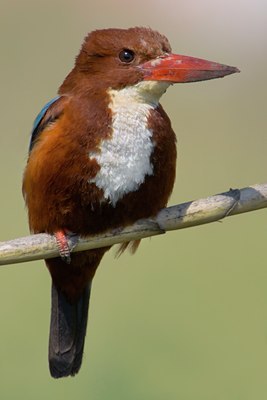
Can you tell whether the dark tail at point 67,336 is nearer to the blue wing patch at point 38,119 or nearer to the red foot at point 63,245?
the red foot at point 63,245

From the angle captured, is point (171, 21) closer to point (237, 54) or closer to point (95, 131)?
point (237, 54)

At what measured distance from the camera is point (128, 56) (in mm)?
3746

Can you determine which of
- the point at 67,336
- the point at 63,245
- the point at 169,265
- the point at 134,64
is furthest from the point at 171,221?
the point at 169,265

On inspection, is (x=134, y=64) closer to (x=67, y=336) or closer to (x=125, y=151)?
(x=125, y=151)

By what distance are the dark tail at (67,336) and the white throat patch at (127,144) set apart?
62 cm

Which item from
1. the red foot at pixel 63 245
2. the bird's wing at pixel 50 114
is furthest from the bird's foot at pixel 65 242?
the bird's wing at pixel 50 114

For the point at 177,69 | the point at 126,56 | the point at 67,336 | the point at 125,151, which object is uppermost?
the point at 126,56

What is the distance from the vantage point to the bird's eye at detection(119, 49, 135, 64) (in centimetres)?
374

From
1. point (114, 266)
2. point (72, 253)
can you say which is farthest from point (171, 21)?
point (72, 253)

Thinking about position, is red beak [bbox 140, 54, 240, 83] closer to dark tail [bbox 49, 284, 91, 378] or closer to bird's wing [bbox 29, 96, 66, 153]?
bird's wing [bbox 29, 96, 66, 153]

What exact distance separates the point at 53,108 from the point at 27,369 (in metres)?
1.05

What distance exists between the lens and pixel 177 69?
3.65 meters

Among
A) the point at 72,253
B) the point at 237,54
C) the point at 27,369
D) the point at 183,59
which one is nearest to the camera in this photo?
the point at 183,59

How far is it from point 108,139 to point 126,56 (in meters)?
0.26
